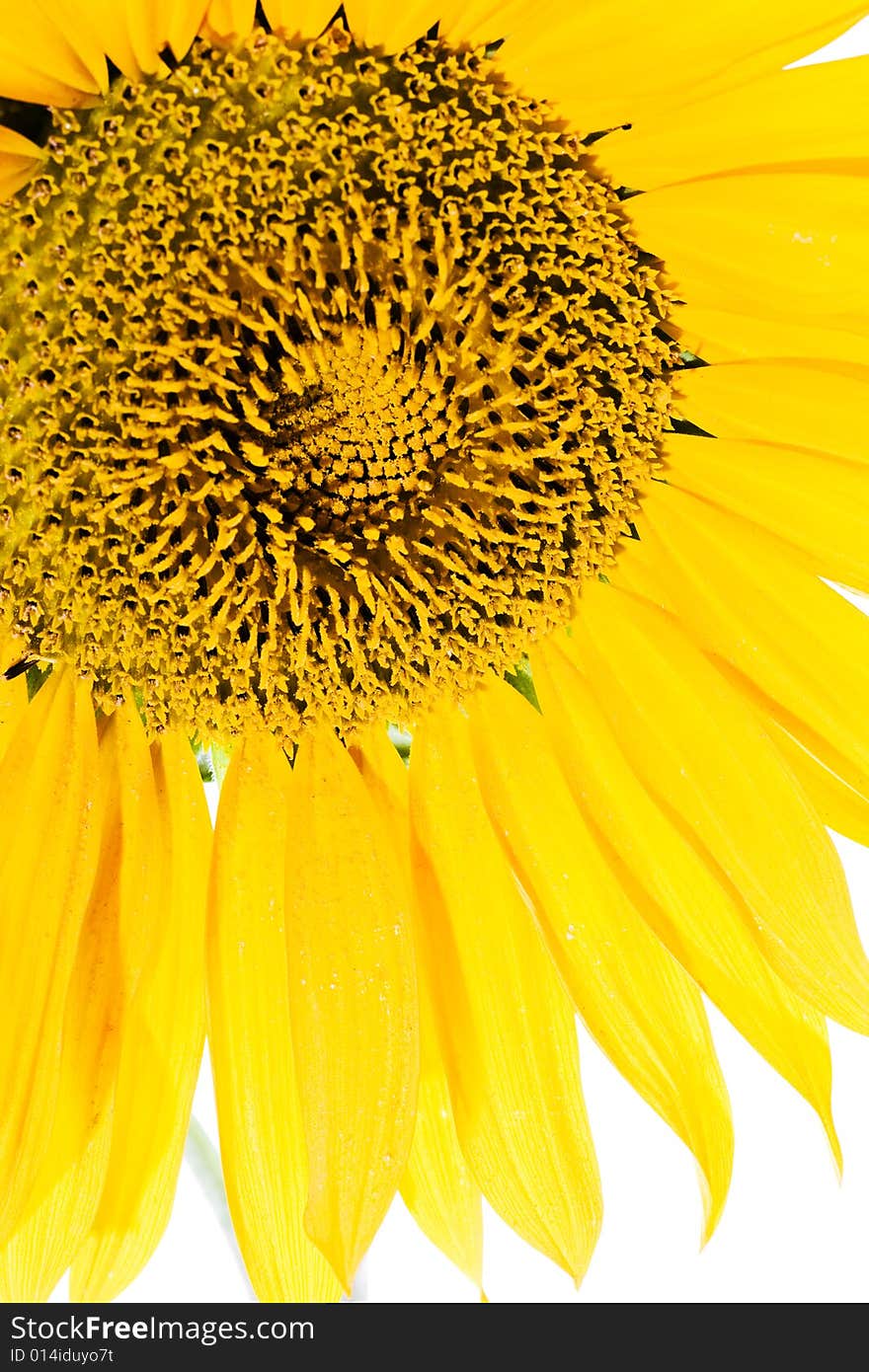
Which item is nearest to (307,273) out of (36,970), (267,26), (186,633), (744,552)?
(267,26)

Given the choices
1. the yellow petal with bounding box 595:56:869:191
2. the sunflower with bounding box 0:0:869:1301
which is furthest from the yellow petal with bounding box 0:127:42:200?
the yellow petal with bounding box 595:56:869:191

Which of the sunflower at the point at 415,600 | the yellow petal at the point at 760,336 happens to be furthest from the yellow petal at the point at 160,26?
the yellow petal at the point at 760,336

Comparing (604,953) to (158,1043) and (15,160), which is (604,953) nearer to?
(158,1043)

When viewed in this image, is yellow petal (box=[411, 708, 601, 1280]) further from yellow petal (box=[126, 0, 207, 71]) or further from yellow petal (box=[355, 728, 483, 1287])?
yellow petal (box=[126, 0, 207, 71])

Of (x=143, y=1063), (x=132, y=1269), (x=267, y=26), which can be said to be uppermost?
(x=267, y=26)

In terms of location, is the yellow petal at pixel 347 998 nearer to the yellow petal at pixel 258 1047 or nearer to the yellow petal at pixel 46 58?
the yellow petal at pixel 258 1047

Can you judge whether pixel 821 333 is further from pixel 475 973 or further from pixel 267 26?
pixel 475 973
